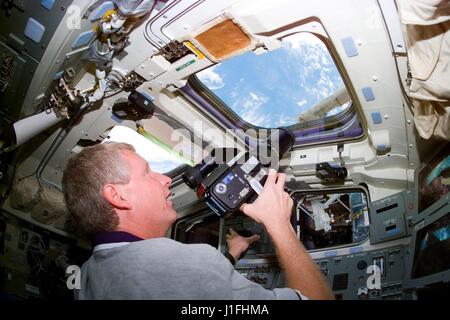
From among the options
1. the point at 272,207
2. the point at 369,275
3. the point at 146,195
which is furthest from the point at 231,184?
the point at 369,275

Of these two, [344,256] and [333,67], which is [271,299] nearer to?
[333,67]

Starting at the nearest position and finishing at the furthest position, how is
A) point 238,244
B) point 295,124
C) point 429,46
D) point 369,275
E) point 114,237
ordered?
point 114,237, point 429,46, point 238,244, point 369,275, point 295,124

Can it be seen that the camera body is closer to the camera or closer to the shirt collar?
the camera

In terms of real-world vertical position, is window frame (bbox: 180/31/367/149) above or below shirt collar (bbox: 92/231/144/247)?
above

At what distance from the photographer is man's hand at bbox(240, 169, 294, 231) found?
1.49 meters

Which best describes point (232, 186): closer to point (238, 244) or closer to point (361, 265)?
point (238, 244)

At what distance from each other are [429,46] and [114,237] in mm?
1957

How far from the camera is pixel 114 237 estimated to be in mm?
1281

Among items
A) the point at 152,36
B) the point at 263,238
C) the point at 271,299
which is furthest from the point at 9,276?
the point at 271,299

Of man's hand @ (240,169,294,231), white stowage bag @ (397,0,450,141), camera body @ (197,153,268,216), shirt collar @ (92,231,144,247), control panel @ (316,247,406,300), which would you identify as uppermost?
white stowage bag @ (397,0,450,141)

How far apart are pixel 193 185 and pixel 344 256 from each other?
208 cm

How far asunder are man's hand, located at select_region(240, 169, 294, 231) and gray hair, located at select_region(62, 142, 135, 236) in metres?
0.67

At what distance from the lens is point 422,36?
5.78 feet

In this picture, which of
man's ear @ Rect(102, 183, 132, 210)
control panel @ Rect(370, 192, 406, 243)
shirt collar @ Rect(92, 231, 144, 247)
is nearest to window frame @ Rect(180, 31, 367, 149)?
control panel @ Rect(370, 192, 406, 243)
